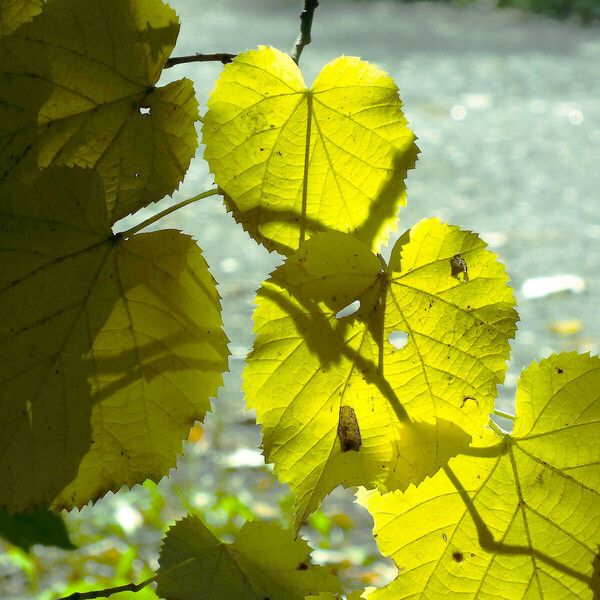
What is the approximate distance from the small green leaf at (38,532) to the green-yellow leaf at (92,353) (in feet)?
0.72

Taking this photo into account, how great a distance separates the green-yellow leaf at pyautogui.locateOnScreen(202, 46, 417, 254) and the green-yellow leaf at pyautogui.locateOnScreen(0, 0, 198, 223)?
23 mm

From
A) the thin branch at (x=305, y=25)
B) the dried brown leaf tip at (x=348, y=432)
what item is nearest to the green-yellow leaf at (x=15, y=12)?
the thin branch at (x=305, y=25)

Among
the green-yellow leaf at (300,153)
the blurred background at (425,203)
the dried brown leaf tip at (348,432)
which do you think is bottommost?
the dried brown leaf tip at (348,432)

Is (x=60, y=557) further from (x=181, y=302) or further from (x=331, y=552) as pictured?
(x=181, y=302)

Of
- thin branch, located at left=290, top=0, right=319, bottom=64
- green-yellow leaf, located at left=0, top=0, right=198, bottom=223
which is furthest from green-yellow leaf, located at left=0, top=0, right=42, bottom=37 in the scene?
thin branch, located at left=290, top=0, right=319, bottom=64

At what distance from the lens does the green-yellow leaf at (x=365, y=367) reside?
499mm

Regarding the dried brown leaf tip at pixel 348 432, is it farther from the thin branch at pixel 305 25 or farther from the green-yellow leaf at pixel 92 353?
the thin branch at pixel 305 25

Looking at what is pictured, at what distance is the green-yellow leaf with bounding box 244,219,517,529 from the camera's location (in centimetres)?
50

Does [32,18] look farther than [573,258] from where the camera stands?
No

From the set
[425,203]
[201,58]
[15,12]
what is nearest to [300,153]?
[201,58]

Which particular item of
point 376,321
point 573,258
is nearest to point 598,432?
point 376,321

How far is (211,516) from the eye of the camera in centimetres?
215

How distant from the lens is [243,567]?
0.61 meters

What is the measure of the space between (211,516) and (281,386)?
1.71 meters
